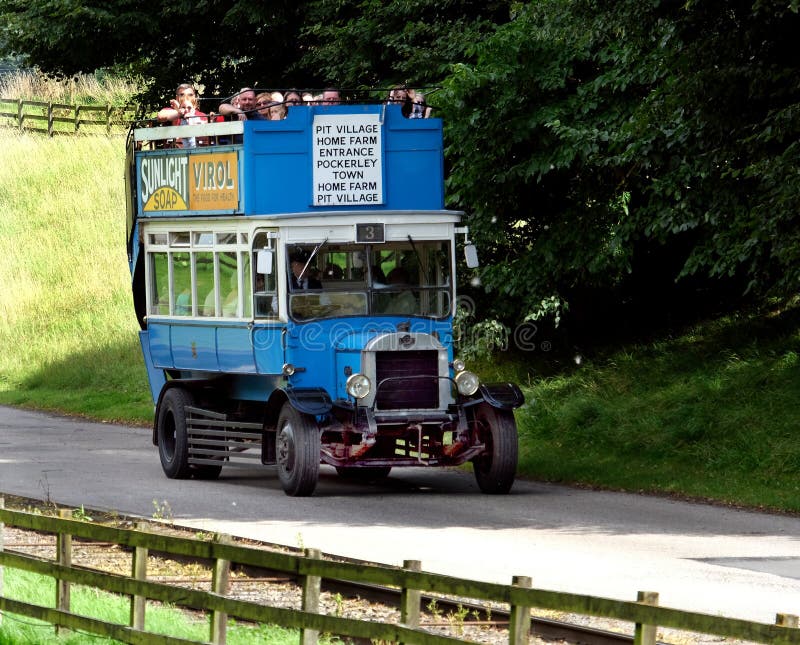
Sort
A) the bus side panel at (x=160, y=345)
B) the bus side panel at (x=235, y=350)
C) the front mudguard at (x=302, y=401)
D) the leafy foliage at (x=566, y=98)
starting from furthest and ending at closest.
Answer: the bus side panel at (x=160, y=345), the bus side panel at (x=235, y=350), the front mudguard at (x=302, y=401), the leafy foliage at (x=566, y=98)

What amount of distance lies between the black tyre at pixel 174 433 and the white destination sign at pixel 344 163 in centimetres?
311

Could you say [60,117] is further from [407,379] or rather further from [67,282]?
[407,379]

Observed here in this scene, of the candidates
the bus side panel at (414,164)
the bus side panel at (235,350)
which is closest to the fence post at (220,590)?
the bus side panel at (235,350)

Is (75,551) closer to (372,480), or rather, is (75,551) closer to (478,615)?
(478,615)

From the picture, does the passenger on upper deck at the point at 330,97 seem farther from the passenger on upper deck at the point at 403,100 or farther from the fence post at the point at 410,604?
the fence post at the point at 410,604

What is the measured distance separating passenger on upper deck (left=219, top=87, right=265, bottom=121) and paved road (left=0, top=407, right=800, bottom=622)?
422cm

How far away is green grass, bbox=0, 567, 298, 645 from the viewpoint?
9680 millimetres

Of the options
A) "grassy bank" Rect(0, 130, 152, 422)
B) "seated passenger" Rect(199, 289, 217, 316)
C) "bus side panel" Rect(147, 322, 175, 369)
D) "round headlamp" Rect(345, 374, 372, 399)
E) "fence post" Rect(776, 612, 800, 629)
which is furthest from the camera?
"grassy bank" Rect(0, 130, 152, 422)

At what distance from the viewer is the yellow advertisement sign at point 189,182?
18.2m

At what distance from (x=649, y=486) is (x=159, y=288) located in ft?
21.3

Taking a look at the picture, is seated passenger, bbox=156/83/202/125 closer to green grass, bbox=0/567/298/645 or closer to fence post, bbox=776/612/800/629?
green grass, bbox=0/567/298/645

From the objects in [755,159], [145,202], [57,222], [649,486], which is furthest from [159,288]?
[57,222]

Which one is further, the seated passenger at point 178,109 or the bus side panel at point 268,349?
the seated passenger at point 178,109

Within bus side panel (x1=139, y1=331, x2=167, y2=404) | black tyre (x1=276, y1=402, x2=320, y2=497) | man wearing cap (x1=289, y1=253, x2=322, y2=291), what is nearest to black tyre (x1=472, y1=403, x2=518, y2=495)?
black tyre (x1=276, y1=402, x2=320, y2=497)
